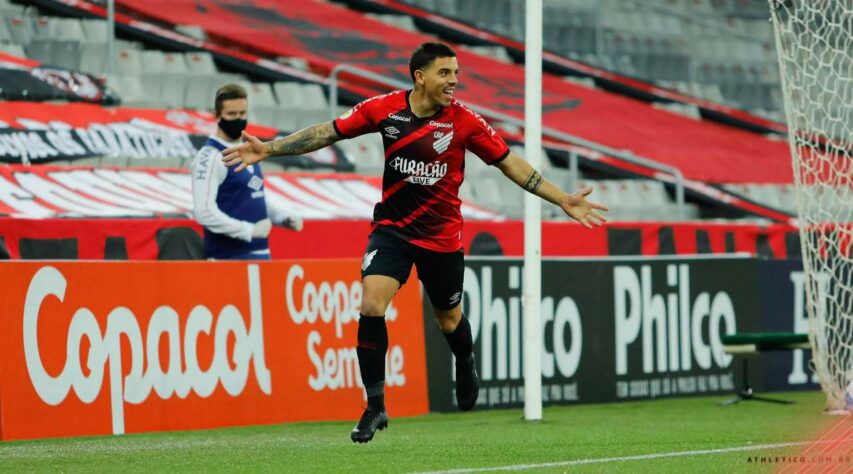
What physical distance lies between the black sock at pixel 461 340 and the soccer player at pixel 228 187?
7.31 ft

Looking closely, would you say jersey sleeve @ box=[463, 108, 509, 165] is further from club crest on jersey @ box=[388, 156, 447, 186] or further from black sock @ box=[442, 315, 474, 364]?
black sock @ box=[442, 315, 474, 364]

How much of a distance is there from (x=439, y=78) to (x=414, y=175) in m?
0.48

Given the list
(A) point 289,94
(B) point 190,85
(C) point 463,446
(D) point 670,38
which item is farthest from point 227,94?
(D) point 670,38

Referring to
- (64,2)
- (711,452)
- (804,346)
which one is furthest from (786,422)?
(64,2)

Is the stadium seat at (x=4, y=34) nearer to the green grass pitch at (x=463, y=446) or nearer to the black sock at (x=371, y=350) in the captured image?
the green grass pitch at (x=463, y=446)

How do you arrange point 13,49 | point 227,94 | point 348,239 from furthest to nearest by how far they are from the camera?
point 13,49 → point 348,239 → point 227,94

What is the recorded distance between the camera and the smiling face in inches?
284

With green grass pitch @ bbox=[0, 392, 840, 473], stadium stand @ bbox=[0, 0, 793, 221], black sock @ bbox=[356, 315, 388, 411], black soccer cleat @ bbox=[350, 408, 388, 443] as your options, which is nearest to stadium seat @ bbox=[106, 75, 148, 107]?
stadium stand @ bbox=[0, 0, 793, 221]

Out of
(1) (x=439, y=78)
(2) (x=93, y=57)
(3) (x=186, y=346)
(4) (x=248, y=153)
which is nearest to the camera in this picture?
(4) (x=248, y=153)

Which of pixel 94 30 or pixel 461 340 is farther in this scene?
pixel 94 30

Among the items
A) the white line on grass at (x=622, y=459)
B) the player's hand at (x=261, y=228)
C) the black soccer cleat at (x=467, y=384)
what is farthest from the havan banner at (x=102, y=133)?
the white line on grass at (x=622, y=459)

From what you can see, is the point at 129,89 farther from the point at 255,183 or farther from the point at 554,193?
the point at 554,193

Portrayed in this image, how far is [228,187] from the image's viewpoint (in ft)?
31.8

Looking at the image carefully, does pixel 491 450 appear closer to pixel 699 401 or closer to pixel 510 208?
pixel 699 401
